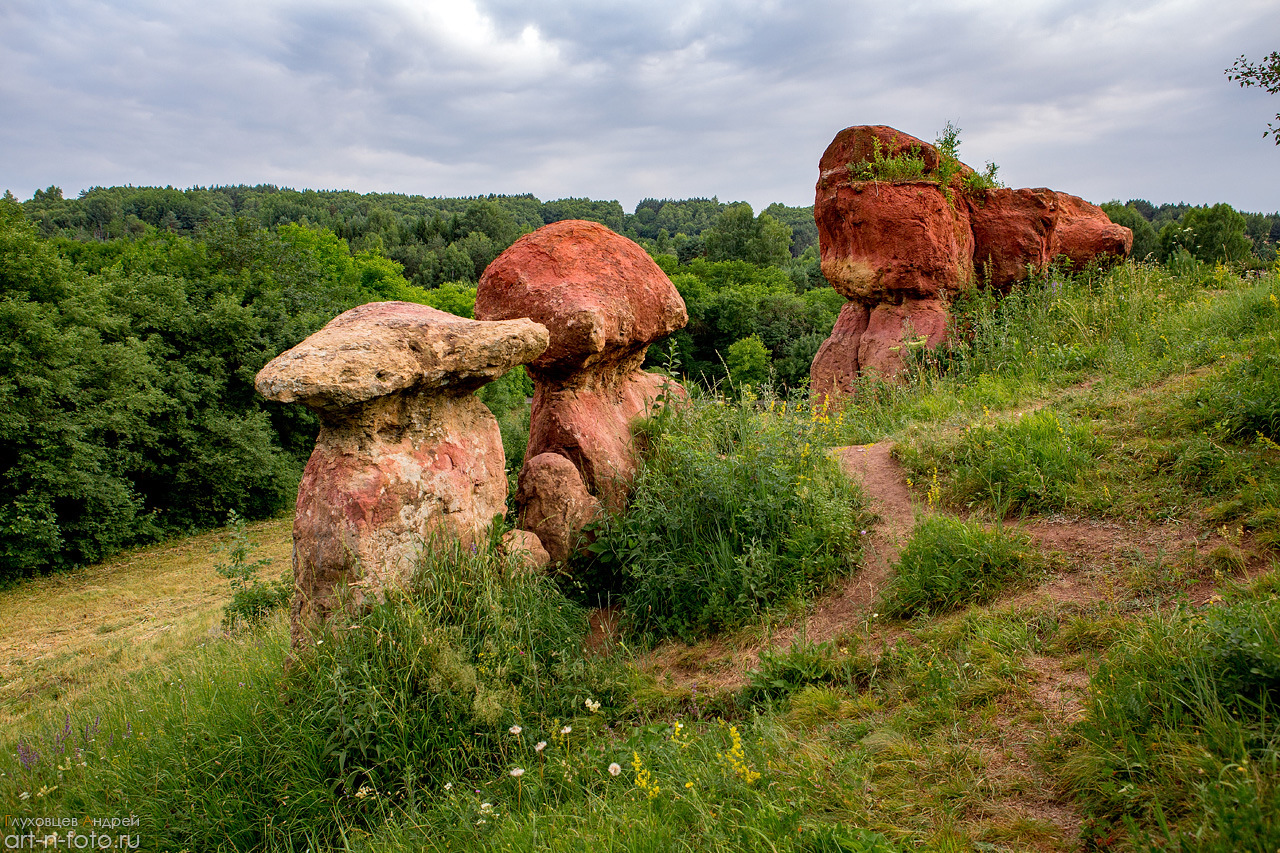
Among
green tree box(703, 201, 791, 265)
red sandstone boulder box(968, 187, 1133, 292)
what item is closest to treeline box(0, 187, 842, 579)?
red sandstone boulder box(968, 187, 1133, 292)

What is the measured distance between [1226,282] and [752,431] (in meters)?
8.18

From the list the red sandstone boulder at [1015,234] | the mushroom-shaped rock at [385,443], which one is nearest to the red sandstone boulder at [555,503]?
the mushroom-shaped rock at [385,443]

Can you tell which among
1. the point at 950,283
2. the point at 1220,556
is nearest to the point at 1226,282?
the point at 950,283

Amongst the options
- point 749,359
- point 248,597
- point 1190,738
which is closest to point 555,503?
point 1190,738

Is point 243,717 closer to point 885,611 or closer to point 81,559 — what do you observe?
point 885,611

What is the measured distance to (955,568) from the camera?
14.0 ft

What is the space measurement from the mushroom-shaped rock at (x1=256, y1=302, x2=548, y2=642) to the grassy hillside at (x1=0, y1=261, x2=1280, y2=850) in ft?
1.14

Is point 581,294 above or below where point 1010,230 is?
below

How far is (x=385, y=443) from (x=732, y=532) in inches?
95.0

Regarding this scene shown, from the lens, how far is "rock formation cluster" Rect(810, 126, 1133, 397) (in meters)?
10.1

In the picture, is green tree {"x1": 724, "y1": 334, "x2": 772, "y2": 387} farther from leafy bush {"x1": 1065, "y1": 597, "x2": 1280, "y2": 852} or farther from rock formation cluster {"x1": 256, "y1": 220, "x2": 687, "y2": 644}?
leafy bush {"x1": 1065, "y1": 597, "x2": 1280, "y2": 852}

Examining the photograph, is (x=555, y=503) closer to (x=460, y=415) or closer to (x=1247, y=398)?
(x=460, y=415)

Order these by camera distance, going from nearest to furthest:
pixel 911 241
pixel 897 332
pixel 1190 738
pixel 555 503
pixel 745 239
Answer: pixel 1190 738
pixel 555 503
pixel 911 241
pixel 897 332
pixel 745 239

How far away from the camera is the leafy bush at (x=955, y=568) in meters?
4.14
